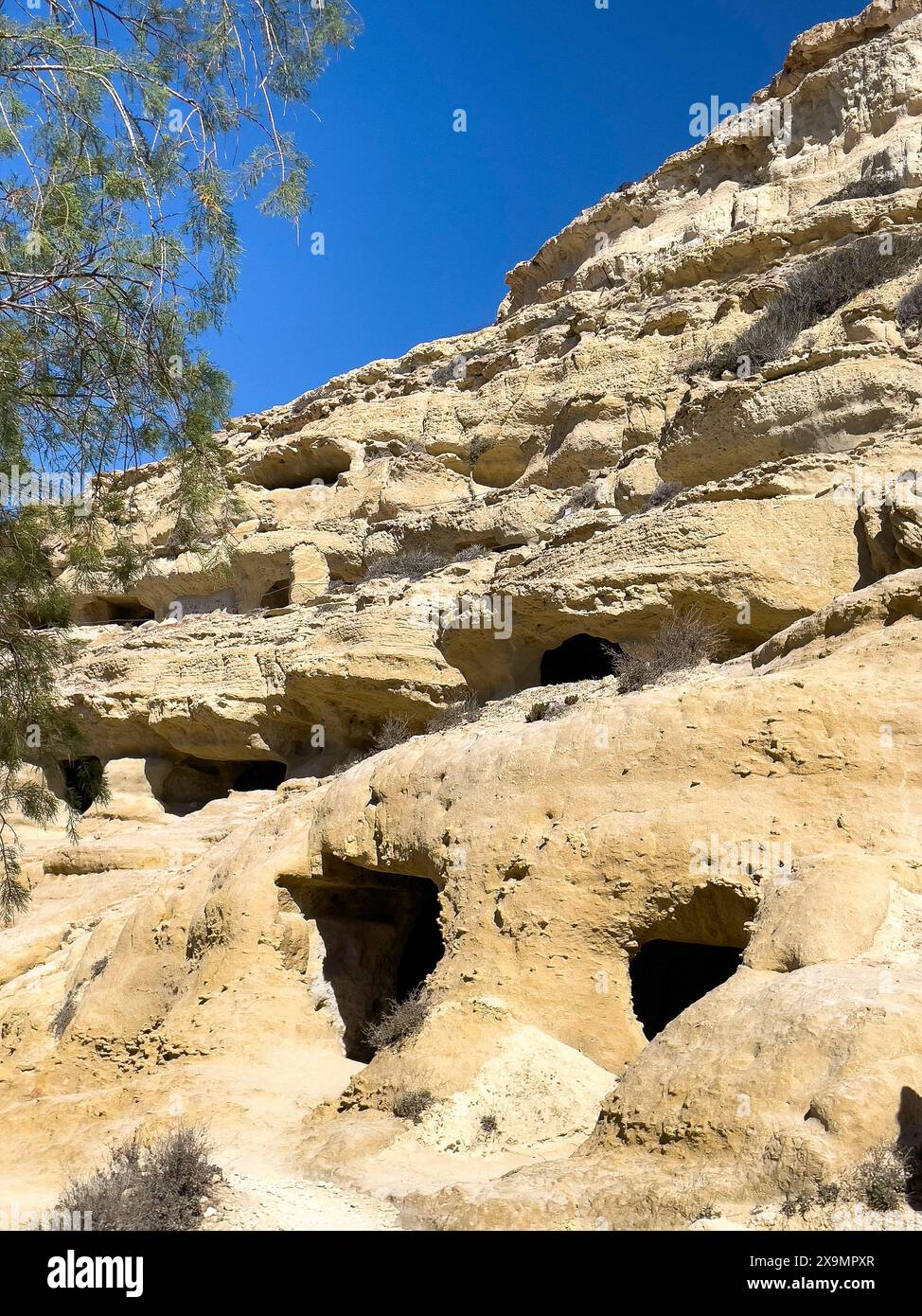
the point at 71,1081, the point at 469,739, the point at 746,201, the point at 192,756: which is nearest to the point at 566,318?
the point at 746,201

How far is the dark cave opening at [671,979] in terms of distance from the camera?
834 cm

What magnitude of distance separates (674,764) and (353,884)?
367 cm

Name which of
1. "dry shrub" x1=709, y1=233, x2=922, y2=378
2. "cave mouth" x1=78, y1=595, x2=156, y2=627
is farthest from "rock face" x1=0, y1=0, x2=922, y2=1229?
"cave mouth" x1=78, y1=595, x2=156, y2=627

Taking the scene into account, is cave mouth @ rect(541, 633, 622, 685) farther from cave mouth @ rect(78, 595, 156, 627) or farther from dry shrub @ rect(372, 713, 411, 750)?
cave mouth @ rect(78, 595, 156, 627)

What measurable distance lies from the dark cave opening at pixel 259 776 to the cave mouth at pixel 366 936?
8.23 metres

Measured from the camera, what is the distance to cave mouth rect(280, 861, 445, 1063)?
9.21m

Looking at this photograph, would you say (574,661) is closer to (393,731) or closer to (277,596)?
(393,731)

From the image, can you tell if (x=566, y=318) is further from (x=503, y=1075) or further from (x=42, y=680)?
(x=503, y=1075)

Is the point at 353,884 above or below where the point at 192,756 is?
below

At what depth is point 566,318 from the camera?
1019 inches

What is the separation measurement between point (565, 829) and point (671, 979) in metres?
2.04

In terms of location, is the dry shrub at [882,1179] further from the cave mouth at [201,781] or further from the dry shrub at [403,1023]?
the cave mouth at [201,781]

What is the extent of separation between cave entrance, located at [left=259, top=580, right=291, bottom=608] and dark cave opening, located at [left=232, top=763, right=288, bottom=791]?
4.04 m

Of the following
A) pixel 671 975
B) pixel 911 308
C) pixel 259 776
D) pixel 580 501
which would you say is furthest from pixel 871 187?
pixel 671 975
